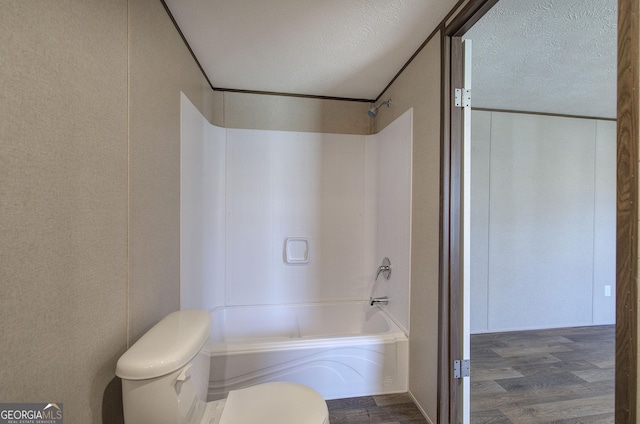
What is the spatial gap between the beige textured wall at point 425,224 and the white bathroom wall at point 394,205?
0.30 feet

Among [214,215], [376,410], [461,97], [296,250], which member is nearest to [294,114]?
[214,215]

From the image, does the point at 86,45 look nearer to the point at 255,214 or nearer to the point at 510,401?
the point at 255,214

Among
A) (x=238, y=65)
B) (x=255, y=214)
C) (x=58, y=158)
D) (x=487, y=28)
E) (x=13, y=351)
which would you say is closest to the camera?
(x=13, y=351)

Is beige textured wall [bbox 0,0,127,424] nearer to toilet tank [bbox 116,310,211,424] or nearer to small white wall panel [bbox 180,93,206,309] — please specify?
toilet tank [bbox 116,310,211,424]

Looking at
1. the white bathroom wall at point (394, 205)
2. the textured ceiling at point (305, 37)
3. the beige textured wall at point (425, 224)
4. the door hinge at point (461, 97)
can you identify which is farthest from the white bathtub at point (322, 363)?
the textured ceiling at point (305, 37)

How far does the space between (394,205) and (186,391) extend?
1779mm

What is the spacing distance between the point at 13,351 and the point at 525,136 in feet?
12.7

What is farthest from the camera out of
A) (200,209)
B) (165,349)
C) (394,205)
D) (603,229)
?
(603,229)

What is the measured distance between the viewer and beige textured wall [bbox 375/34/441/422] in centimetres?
149

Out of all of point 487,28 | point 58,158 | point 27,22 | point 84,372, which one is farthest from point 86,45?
point 487,28

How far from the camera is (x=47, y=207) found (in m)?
0.66

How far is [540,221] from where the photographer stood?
9.04 ft

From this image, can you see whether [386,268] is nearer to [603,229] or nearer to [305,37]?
[305,37]

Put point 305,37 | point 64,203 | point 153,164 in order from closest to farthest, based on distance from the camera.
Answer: point 64,203 < point 153,164 < point 305,37
